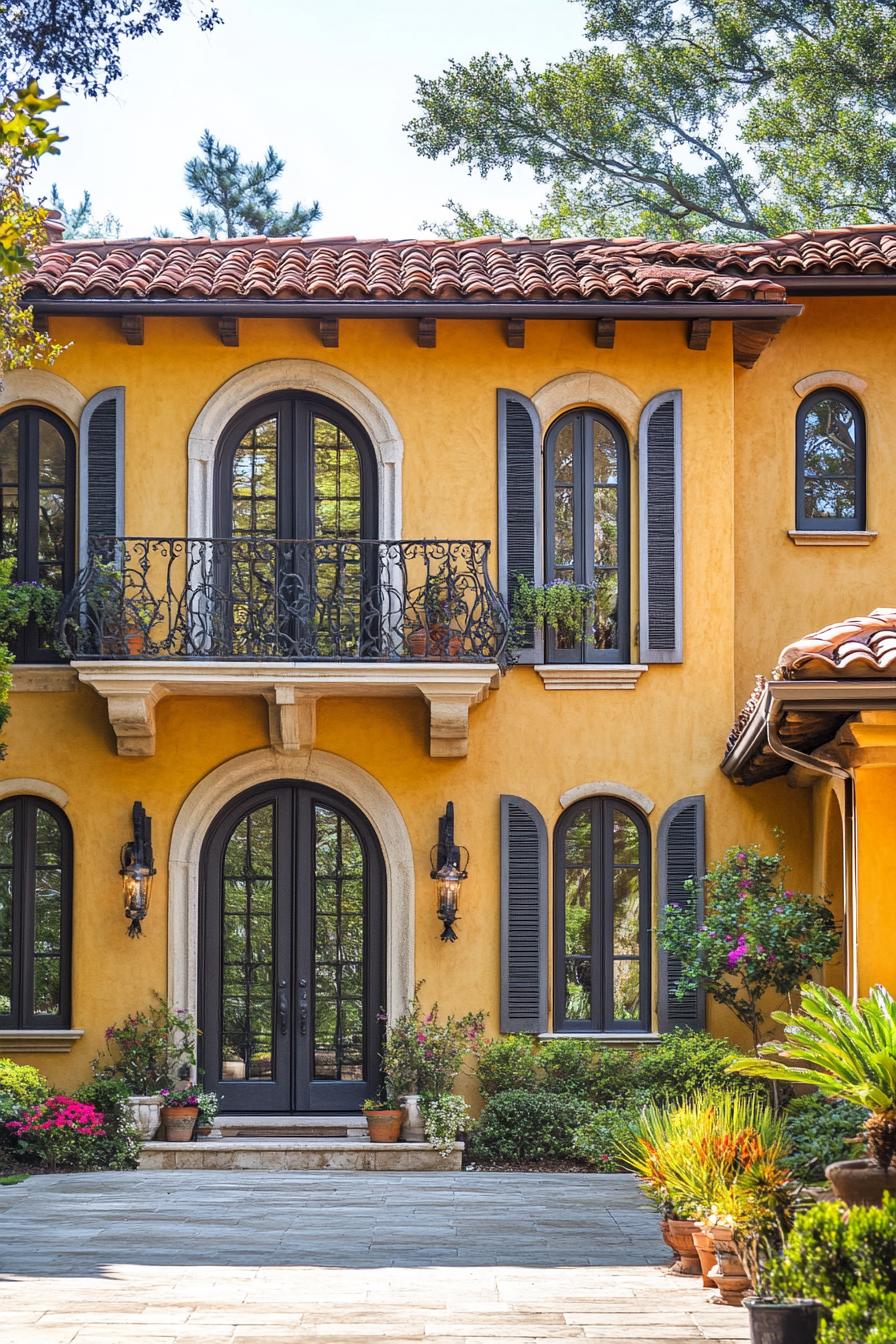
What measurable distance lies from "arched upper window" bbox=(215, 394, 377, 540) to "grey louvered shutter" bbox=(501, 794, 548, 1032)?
2.96 m

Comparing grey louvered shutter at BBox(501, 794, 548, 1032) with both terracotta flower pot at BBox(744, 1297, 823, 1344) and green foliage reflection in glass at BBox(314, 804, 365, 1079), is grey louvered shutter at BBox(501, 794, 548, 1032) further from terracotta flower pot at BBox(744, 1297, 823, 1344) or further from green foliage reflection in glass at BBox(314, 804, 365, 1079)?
terracotta flower pot at BBox(744, 1297, 823, 1344)

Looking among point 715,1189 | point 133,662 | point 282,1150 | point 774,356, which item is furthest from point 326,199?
point 715,1189

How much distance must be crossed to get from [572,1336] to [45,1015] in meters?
8.16

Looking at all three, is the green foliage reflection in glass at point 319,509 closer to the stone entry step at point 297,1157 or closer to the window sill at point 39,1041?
the window sill at point 39,1041

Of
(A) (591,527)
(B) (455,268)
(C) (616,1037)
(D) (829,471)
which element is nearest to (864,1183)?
(C) (616,1037)

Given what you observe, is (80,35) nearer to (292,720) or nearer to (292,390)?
(292,390)

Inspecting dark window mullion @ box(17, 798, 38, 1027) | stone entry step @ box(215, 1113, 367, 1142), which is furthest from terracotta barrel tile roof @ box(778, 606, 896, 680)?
dark window mullion @ box(17, 798, 38, 1027)

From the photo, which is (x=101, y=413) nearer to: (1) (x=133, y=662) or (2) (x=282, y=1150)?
(1) (x=133, y=662)

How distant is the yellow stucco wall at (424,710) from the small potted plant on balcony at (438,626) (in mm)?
725

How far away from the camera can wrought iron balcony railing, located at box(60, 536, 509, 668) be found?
14391mm

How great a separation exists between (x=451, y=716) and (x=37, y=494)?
4.33 metres

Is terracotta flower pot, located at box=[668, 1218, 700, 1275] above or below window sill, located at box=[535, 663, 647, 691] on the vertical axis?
below

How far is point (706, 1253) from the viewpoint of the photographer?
29.1 feet

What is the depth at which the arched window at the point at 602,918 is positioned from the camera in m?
14.9
